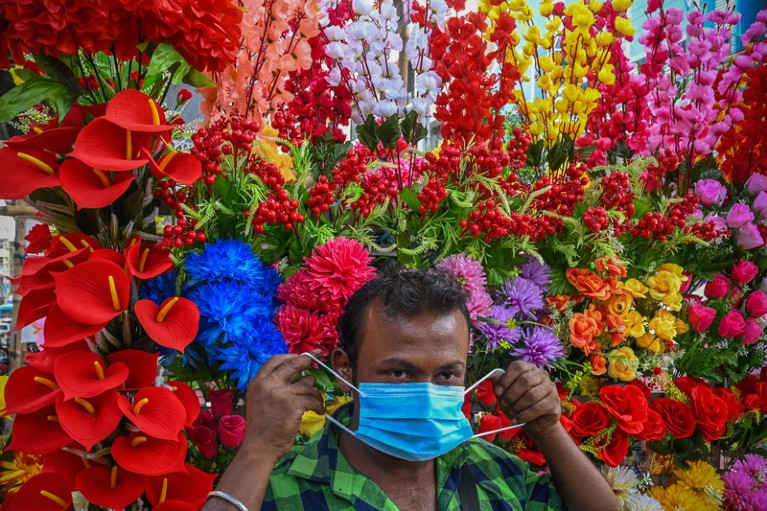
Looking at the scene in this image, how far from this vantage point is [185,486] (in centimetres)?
169

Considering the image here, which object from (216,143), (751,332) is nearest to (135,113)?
(216,143)

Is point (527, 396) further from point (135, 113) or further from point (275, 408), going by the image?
point (135, 113)

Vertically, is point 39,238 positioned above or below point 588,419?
above

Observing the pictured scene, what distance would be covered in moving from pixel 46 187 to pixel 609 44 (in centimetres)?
214

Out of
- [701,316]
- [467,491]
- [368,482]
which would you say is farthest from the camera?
[701,316]

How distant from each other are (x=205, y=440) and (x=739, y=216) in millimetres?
2231

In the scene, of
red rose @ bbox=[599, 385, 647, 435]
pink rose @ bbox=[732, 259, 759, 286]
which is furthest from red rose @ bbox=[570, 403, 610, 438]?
pink rose @ bbox=[732, 259, 759, 286]

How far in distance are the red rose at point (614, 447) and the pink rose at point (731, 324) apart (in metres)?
0.69

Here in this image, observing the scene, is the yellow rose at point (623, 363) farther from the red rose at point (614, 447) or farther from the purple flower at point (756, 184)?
the purple flower at point (756, 184)

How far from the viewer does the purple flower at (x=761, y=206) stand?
2.73 metres

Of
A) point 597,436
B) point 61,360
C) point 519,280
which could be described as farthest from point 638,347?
point 61,360

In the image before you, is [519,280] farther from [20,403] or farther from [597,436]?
[20,403]

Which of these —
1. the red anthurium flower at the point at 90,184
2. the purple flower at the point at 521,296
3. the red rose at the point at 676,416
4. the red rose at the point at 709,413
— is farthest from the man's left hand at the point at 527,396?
the red anthurium flower at the point at 90,184

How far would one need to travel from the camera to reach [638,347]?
2416mm
